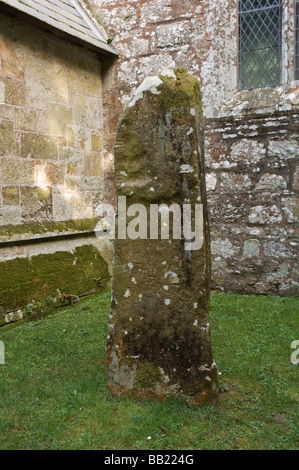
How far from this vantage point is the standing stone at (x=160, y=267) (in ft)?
9.17

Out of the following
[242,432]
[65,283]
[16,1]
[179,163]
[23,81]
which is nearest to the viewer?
[242,432]

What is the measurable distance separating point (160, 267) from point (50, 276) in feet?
9.46

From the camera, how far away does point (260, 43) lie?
233 inches

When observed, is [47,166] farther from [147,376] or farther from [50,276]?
[147,376]

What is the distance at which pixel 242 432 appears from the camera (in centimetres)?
254

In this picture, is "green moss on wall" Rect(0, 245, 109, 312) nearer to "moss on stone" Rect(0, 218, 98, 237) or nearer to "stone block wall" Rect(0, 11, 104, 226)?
"moss on stone" Rect(0, 218, 98, 237)

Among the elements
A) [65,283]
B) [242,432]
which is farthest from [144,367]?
[65,283]

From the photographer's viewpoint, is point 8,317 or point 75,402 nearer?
point 75,402

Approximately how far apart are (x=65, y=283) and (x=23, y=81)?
2671 millimetres

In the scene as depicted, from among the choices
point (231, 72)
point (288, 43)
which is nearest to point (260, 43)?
point (288, 43)

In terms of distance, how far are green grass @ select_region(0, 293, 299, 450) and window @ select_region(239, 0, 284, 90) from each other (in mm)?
3542

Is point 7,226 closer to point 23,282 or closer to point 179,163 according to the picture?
point 23,282

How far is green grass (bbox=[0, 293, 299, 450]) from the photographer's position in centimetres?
247

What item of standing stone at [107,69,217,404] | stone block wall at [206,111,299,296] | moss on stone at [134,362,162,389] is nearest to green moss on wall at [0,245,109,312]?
stone block wall at [206,111,299,296]
